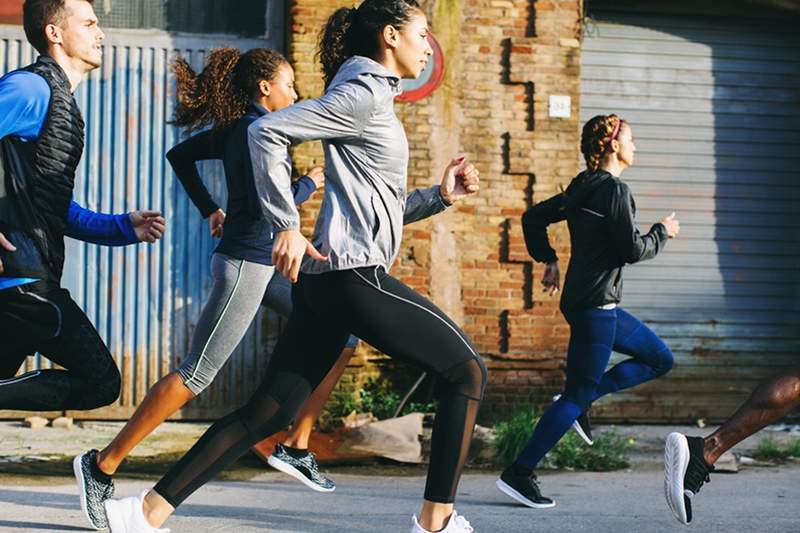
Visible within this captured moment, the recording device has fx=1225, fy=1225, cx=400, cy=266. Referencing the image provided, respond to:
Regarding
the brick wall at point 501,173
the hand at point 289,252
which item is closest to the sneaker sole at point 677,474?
the hand at point 289,252

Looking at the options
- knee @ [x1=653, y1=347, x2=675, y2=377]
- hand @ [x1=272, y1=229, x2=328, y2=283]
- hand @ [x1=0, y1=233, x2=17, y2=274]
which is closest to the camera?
hand @ [x1=272, y1=229, x2=328, y2=283]

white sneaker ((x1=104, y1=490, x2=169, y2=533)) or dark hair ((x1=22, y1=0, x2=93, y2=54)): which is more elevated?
dark hair ((x1=22, y1=0, x2=93, y2=54))

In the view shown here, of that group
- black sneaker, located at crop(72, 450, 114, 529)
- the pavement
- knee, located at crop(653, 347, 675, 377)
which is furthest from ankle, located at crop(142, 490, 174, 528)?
knee, located at crop(653, 347, 675, 377)

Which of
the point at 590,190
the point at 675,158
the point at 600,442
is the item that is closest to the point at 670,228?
the point at 590,190

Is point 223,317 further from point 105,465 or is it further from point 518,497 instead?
point 518,497

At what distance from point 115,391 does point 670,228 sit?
3059 mm

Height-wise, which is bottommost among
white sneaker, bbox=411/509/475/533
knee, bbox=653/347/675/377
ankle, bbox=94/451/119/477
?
ankle, bbox=94/451/119/477

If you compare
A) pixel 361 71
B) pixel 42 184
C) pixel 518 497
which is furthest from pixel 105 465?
pixel 518 497

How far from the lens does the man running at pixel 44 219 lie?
4.59 m

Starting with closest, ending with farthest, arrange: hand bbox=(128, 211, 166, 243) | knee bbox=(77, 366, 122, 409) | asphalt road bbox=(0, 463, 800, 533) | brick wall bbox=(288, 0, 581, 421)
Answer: knee bbox=(77, 366, 122, 409)
hand bbox=(128, 211, 166, 243)
asphalt road bbox=(0, 463, 800, 533)
brick wall bbox=(288, 0, 581, 421)

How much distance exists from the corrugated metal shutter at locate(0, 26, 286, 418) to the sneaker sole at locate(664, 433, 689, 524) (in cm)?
499

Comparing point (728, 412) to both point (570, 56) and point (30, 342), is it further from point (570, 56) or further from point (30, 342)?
point (30, 342)

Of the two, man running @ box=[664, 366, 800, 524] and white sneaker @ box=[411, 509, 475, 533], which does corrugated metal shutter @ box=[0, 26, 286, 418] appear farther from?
white sneaker @ box=[411, 509, 475, 533]

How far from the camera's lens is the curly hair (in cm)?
638
